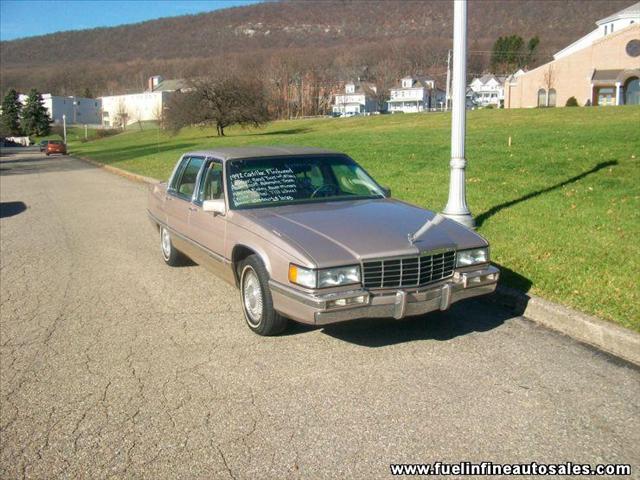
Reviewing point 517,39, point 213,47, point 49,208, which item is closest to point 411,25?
point 213,47

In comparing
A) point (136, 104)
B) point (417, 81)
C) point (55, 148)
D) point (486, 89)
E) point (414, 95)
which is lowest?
point (55, 148)

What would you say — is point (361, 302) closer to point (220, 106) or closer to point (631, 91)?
point (220, 106)

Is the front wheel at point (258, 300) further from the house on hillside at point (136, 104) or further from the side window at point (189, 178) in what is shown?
the house on hillside at point (136, 104)

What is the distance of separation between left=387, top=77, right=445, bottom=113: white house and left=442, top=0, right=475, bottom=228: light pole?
392ft

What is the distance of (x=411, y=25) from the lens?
190 m

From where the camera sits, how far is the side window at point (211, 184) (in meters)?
6.05

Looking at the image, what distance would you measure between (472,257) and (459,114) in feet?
11.2

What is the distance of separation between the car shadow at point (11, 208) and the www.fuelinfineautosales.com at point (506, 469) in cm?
1225

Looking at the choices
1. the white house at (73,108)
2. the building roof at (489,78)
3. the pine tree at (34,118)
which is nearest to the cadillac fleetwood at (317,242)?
the pine tree at (34,118)

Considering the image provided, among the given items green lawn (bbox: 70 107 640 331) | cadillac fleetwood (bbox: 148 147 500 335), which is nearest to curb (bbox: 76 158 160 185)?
green lawn (bbox: 70 107 640 331)

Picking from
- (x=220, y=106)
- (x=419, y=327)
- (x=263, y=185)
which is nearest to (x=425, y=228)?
(x=419, y=327)

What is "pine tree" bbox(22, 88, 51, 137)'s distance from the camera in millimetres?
106688

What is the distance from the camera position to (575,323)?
5.10m

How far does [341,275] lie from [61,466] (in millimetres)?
2126
